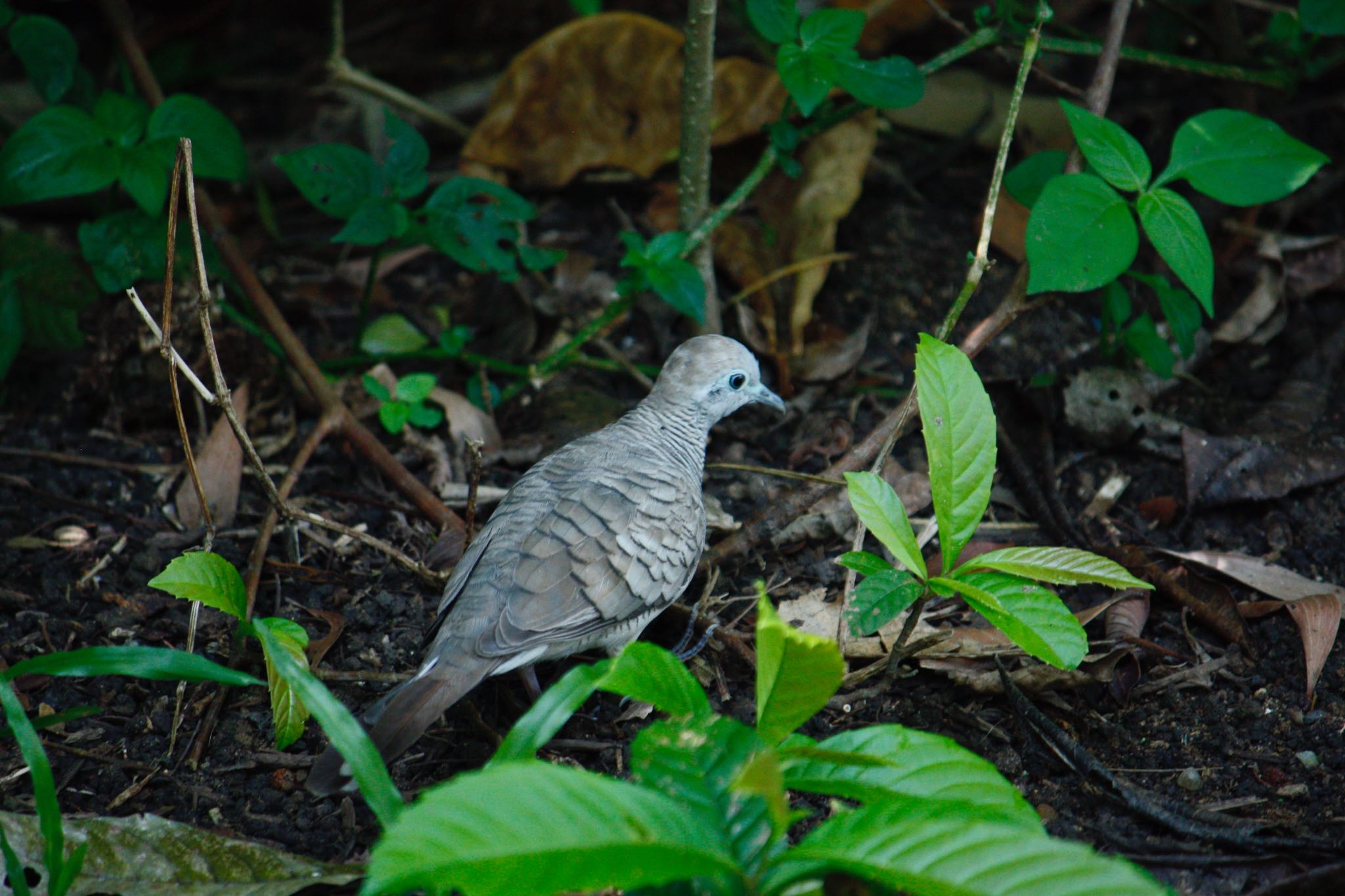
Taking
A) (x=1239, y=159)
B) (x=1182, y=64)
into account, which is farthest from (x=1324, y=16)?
(x=1239, y=159)

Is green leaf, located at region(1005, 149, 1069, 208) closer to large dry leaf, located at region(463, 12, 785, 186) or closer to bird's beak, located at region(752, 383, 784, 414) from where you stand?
bird's beak, located at region(752, 383, 784, 414)

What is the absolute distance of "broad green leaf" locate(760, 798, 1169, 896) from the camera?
1.72 meters

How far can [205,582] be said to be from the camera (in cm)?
272

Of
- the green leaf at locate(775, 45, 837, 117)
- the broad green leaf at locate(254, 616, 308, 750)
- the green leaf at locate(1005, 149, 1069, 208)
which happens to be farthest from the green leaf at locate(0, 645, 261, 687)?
the green leaf at locate(1005, 149, 1069, 208)

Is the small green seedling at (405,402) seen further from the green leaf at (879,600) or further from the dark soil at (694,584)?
the green leaf at (879,600)

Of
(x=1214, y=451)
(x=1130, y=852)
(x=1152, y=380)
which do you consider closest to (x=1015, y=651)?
(x=1130, y=852)

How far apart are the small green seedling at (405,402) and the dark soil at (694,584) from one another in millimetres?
280

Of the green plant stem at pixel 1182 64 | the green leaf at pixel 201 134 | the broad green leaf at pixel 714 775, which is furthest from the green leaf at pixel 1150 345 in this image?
the green leaf at pixel 201 134

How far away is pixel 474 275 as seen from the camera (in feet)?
16.3

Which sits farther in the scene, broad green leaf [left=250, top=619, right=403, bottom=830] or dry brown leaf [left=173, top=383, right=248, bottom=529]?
dry brown leaf [left=173, top=383, right=248, bottom=529]

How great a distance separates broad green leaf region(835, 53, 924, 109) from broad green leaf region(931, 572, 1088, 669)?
65.3 inches

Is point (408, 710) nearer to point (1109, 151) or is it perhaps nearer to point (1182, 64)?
Result: point (1109, 151)

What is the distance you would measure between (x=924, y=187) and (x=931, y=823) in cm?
383

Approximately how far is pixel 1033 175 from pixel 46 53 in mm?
3414
